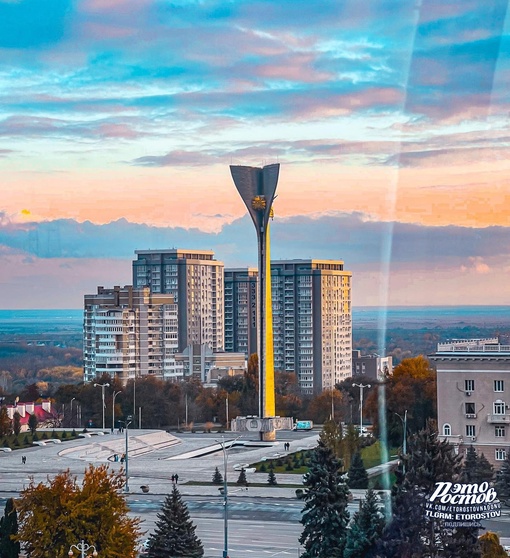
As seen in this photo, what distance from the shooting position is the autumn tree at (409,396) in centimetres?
3250

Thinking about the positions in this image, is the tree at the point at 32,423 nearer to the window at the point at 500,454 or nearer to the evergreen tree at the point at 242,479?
the evergreen tree at the point at 242,479

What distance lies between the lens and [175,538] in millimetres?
18953

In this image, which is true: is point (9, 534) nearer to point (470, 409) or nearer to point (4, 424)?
point (470, 409)

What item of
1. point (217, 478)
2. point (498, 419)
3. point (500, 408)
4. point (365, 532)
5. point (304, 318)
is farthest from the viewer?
point (304, 318)

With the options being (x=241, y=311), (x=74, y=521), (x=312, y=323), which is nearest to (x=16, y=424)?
(x=74, y=521)

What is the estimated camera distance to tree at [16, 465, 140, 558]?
56.6ft

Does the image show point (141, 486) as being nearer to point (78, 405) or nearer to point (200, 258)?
point (78, 405)

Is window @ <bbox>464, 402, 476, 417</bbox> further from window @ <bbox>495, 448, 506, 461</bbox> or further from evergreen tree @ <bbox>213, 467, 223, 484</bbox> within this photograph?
evergreen tree @ <bbox>213, 467, 223, 484</bbox>

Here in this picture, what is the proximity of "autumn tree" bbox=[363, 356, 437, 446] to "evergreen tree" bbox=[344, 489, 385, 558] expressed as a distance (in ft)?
45.8

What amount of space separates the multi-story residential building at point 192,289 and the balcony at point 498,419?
47584 mm

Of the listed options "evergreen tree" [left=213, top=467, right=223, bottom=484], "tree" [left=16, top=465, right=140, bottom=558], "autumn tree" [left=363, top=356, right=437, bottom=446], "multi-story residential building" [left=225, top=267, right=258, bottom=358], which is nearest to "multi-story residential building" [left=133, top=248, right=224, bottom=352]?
"multi-story residential building" [left=225, top=267, right=258, bottom=358]

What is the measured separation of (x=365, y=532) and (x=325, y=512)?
4.92 feet

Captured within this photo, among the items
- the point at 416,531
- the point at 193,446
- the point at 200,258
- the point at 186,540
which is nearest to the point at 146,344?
the point at 200,258

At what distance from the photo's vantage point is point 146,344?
2482 inches
